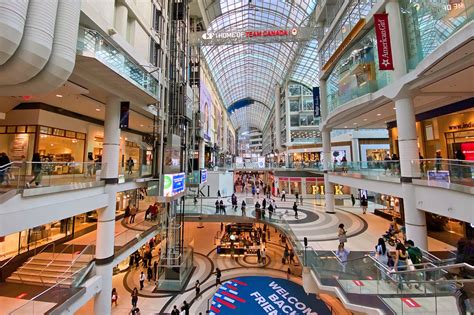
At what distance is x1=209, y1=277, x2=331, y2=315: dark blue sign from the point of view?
12.7 m

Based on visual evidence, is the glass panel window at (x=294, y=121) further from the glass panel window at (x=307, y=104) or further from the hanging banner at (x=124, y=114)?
the hanging banner at (x=124, y=114)

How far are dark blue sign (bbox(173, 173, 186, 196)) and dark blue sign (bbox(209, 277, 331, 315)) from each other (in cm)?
708

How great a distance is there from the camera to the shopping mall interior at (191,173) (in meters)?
6.07

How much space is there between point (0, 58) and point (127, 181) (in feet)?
27.3

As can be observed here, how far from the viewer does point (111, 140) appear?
1064 centimetres

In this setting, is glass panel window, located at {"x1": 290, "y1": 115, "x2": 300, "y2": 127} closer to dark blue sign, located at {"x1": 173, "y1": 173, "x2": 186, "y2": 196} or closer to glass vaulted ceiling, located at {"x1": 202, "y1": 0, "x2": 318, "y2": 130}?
glass vaulted ceiling, located at {"x1": 202, "y1": 0, "x2": 318, "y2": 130}

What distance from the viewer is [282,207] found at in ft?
79.5

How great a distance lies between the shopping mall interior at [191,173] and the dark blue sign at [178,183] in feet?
0.89

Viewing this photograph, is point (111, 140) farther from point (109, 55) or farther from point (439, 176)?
point (439, 176)

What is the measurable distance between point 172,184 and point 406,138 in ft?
40.7

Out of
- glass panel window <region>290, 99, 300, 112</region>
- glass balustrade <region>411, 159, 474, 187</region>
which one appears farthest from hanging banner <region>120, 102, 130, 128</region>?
glass panel window <region>290, 99, 300, 112</region>

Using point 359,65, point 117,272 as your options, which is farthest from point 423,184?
point 117,272

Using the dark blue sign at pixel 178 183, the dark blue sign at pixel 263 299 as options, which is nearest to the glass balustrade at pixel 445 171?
the dark blue sign at pixel 263 299

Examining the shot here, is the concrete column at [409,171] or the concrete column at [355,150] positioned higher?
the concrete column at [355,150]
